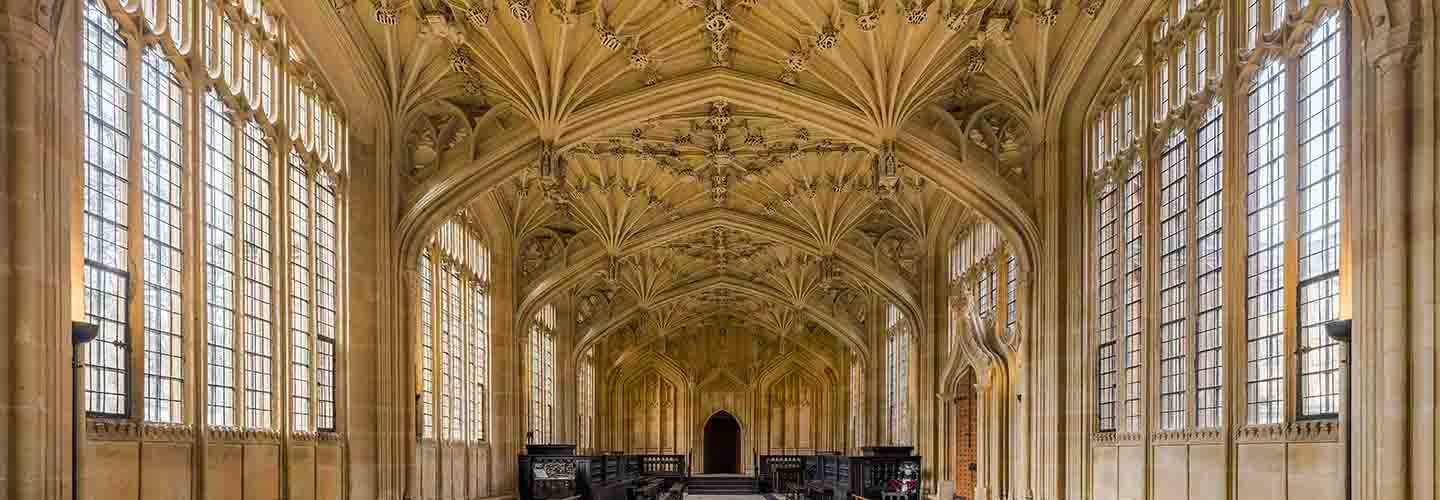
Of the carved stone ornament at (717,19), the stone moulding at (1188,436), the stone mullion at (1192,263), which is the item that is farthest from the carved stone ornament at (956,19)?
the stone moulding at (1188,436)

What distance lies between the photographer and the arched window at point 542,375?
40838 mm

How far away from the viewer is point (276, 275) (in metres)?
18.5

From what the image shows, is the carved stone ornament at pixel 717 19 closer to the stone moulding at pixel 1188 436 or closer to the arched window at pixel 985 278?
the arched window at pixel 985 278

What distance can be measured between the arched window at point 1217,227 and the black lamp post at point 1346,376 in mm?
1238

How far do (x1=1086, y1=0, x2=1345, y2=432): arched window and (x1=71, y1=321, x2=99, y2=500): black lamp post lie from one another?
1125cm

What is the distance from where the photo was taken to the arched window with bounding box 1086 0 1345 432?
13523 millimetres

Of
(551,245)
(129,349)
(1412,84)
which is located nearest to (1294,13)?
(1412,84)

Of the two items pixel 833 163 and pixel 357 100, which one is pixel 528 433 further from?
pixel 357 100

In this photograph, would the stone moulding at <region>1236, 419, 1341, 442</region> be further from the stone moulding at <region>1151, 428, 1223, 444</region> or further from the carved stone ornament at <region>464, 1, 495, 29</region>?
the carved stone ornament at <region>464, 1, 495, 29</region>

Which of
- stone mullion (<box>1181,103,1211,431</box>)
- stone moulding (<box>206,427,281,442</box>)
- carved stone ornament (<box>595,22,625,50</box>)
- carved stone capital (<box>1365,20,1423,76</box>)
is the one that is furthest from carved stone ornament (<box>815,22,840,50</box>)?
carved stone capital (<box>1365,20,1423,76</box>)

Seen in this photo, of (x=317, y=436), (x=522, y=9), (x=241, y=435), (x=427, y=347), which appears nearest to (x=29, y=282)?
(x=241, y=435)

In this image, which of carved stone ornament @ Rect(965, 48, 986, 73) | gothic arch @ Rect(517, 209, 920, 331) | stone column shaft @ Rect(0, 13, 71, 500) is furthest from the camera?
gothic arch @ Rect(517, 209, 920, 331)

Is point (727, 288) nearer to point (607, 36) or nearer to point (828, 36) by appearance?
point (607, 36)

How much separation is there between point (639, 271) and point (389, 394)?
20953 millimetres
